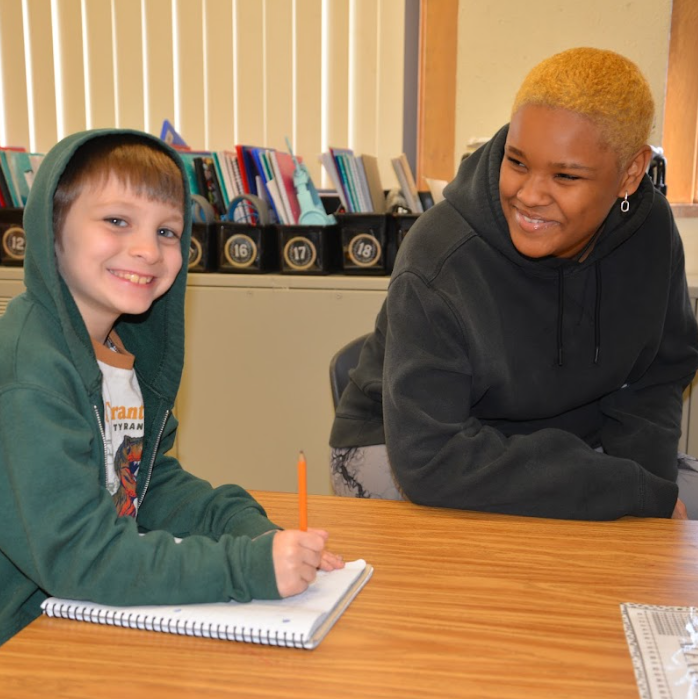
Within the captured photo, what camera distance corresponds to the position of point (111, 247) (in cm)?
106

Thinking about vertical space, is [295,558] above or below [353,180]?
below

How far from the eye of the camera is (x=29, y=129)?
3449 millimetres

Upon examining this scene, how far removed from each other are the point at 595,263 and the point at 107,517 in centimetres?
100

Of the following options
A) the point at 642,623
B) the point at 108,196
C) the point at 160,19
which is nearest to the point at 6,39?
the point at 160,19

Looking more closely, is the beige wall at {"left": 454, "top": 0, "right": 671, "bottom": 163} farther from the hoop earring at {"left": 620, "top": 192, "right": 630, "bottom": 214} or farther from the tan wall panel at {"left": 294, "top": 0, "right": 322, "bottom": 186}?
the hoop earring at {"left": 620, "top": 192, "right": 630, "bottom": 214}

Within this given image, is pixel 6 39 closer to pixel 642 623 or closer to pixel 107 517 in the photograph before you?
pixel 107 517

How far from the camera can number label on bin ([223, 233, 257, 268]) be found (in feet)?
8.96

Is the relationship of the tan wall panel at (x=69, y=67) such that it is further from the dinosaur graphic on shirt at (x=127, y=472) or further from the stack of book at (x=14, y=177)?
the dinosaur graphic on shirt at (x=127, y=472)

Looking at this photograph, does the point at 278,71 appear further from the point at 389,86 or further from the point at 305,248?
the point at 305,248

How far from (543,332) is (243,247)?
1482 mm

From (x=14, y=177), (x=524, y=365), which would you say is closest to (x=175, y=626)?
(x=524, y=365)

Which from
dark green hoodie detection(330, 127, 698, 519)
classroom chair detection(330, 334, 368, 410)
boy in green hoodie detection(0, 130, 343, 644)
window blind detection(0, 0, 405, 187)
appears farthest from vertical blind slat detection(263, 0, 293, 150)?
boy in green hoodie detection(0, 130, 343, 644)

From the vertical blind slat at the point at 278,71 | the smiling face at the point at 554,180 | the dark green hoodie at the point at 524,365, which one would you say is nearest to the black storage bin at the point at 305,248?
the vertical blind slat at the point at 278,71

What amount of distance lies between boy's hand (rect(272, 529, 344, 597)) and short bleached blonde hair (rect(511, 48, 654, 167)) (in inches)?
31.5
